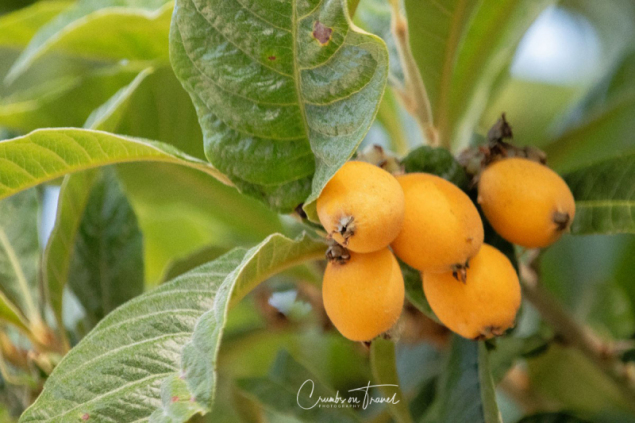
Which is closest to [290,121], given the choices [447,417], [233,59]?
[233,59]

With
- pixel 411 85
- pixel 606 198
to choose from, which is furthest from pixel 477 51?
pixel 606 198

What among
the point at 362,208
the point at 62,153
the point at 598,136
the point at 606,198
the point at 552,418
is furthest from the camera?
the point at 598,136

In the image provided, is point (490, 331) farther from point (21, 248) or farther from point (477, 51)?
point (21, 248)

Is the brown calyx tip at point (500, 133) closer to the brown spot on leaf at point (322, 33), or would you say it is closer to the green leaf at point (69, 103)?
the brown spot on leaf at point (322, 33)

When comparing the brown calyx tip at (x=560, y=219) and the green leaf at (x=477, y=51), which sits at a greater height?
the green leaf at (x=477, y=51)

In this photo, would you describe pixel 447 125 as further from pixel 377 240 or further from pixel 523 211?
pixel 377 240

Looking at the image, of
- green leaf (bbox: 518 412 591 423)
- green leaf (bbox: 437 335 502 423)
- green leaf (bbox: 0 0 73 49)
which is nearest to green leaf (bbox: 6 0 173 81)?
green leaf (bbox: 0 0 73 49)

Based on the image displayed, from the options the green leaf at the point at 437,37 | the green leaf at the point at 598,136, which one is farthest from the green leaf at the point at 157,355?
the green leaf at the point at 598,136
